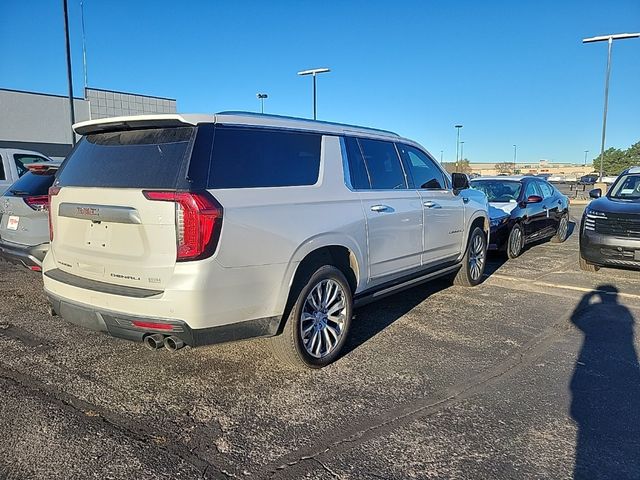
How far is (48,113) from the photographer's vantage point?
101ft

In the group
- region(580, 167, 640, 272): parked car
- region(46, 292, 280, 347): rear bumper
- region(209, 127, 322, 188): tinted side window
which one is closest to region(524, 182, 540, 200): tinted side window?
region(580, 167, 640, 272): parked car

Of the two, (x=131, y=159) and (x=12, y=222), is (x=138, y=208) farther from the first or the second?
(x=12, y=222)

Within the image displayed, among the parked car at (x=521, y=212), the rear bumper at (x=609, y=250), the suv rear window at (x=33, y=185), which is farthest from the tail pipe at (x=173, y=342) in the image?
the parked car at (x=521, y=212)

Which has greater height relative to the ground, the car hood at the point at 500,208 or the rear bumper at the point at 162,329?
the car hood at the point at 500,208

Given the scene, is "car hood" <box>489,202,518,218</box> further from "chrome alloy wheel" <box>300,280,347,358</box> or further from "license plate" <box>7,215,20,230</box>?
"license plate" <box>7,215,20,230</box>

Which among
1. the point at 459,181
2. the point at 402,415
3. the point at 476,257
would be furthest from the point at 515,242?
the point at 402,415

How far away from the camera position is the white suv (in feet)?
10.3

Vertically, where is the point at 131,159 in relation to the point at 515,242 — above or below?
above

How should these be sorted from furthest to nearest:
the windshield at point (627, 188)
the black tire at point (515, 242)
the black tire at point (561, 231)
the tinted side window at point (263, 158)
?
1. the black tire at point (561, 231)
2. the black tire at point (515, 242)
3. the windshield at point (627, 188)
4. the tinted side window at point (263, 158)

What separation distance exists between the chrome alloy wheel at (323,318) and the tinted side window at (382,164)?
1.18 metres

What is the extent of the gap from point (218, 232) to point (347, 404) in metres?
1.46

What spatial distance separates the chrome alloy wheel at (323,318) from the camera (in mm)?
3910

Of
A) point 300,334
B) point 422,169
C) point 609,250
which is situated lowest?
point 300,334

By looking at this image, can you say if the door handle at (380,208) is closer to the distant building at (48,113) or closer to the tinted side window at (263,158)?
the tinted side window at (263,158)
